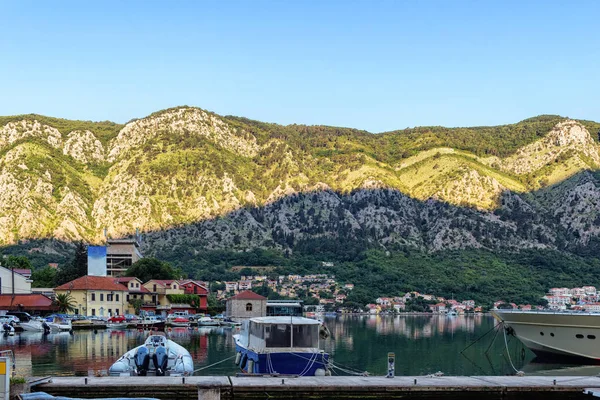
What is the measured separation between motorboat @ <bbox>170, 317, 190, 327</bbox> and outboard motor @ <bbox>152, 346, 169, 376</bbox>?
63603 mm

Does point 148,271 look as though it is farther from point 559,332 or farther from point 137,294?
point 559,332

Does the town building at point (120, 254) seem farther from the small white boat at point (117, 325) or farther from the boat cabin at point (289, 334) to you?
the boat cabin at point (289, 334)

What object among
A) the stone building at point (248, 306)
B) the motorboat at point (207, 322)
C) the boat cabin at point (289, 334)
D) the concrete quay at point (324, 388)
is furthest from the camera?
the stone building at point (248, 306)

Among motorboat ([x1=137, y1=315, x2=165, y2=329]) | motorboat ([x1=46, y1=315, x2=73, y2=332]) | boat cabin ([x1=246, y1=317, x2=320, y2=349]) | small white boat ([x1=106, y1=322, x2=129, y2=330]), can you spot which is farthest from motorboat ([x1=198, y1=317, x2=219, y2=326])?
boat cabin ([x1=246, y1=317, x2=320, y2=349])

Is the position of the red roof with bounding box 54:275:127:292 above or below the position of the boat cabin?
below

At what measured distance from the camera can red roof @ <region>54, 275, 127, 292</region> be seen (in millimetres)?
106688

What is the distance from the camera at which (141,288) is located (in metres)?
118

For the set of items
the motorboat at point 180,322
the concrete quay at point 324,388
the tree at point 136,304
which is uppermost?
the concrete quay at point 324,388

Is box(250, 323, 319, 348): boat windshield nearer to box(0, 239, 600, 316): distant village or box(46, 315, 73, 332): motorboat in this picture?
box(0, 239, 600, 316): distant village

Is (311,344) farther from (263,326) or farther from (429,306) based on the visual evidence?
(429,306)

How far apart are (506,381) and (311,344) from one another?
11459 millimetres

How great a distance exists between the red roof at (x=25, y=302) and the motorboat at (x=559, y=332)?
2463 inches

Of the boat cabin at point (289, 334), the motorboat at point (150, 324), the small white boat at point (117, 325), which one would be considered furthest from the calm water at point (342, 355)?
the motorboat at point (150, 324)

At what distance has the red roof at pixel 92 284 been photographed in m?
107
